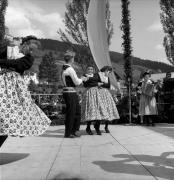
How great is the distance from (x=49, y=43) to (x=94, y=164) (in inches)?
4259

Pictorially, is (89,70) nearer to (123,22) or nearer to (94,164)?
(94,164)

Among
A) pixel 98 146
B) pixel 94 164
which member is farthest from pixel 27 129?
pixel 98 146

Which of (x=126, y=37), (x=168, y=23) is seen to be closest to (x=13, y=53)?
(x=126, y=37)

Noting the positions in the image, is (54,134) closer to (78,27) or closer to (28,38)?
(28,38)

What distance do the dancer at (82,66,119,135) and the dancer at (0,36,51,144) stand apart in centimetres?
334

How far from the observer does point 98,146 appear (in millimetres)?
6164

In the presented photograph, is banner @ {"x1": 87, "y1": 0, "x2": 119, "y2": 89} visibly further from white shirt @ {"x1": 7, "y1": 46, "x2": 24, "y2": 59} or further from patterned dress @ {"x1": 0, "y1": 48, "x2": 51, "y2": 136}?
patterned dress @ {"x1": 0, "y1": 48, "x2": 51, "y2": 136}

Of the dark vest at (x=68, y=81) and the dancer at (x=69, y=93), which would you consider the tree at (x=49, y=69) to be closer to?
the dancer at (x=69, y=93)

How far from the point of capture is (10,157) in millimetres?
5164

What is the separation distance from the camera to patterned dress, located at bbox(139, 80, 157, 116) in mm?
10930

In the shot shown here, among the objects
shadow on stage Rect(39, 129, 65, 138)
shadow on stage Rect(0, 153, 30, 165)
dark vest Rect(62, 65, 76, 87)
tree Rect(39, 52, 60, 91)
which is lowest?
shadow on stage Rect(39, 129, 65, 138)

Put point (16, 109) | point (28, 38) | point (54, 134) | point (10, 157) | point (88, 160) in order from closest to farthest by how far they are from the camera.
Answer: point (16, 109)
point (88, 160)
point (28, 38)
point (10, 157)
point (54, 134)

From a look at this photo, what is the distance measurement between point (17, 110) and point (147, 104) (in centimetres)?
694

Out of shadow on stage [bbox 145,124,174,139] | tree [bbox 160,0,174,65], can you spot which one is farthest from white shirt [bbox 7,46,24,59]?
tree [bbox 160,0,174,65]
